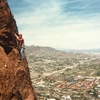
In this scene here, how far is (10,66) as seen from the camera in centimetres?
1942

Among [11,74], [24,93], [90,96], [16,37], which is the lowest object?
[90,96]

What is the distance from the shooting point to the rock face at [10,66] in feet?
59.3

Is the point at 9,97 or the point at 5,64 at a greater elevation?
the point at 5,64

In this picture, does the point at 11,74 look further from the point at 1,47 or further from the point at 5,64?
the point at 1,47

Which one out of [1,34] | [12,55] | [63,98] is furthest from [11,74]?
[63,98]

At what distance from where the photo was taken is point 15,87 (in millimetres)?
18750

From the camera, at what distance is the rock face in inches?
711

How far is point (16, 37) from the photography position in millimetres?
22516

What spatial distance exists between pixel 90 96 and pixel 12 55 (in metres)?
94.7

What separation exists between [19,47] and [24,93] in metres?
5.18

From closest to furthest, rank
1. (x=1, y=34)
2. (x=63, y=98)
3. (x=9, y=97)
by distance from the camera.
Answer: (x=9, y=97) < (x=1, y=34) < (x=63, y=98)

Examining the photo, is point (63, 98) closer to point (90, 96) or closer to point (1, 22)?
point (90, 96)

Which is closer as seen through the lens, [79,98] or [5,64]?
Result: [5,64]

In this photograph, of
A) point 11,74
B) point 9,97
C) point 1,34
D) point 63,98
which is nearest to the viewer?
point 9,97
